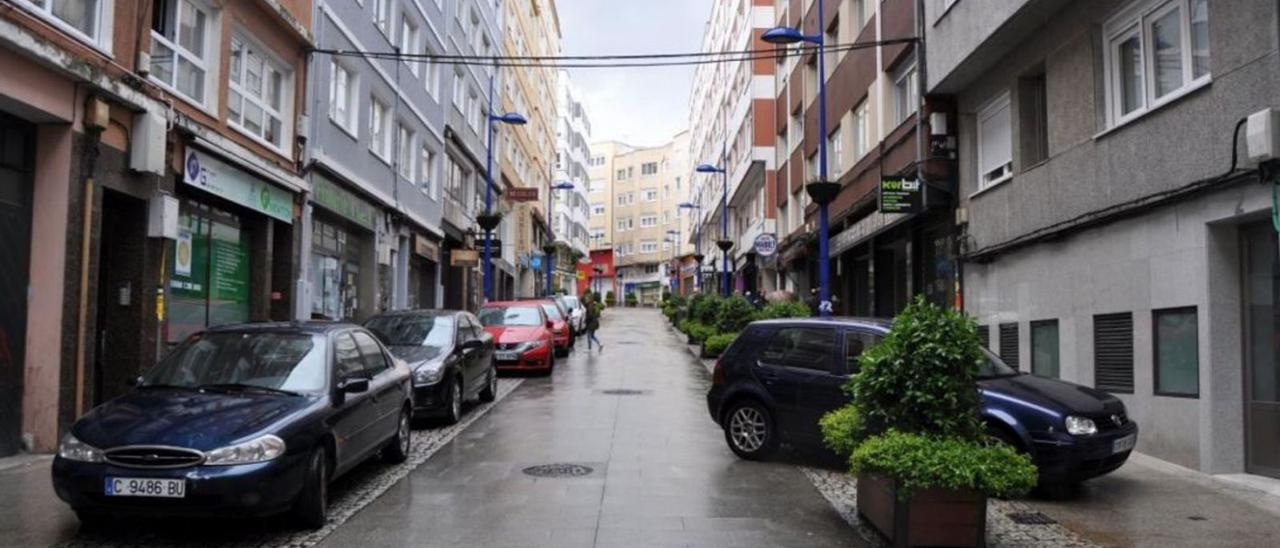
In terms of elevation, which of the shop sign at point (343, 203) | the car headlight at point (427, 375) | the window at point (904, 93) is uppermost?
the window at point (904, 93)

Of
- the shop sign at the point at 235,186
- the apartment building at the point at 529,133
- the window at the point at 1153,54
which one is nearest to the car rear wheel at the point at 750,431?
the window at the point at 1153,54

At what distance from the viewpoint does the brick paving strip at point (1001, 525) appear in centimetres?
609

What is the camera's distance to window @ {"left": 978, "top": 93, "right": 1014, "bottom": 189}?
13.5 metres

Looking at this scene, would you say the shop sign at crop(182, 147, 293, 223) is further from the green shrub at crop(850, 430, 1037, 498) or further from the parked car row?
the green shrub at crop(850, 430, 1037, 498)

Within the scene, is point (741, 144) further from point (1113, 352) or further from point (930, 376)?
point (930, 376)

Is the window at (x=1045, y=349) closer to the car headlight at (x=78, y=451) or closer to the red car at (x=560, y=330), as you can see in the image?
the car headlight at (x=78, y=451)

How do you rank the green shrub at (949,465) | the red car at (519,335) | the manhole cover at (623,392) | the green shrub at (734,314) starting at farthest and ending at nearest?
the green shrub at (734,314) < the red car at (519,335) < the manhole cover at (623,392) < the green shrub at (949,465)

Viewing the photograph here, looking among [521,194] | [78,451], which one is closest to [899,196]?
[78,451]

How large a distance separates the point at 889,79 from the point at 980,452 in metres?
14.3

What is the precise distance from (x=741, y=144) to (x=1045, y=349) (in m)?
30.2

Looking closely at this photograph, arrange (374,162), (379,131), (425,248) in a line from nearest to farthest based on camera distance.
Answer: (374,162) < (379,131) < (425,248)

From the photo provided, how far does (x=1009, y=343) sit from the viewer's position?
13.0 meters

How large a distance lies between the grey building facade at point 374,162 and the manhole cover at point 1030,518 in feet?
41.2

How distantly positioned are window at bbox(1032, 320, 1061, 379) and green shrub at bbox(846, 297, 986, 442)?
20.8 feet
